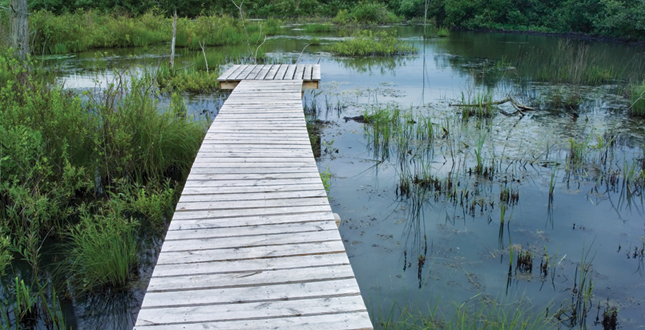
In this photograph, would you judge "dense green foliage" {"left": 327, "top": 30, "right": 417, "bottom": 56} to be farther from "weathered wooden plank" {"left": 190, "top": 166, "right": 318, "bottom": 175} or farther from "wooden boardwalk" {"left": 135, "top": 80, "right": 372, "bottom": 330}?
"weathered wooden plank" {"left": 190, "top": 166, "right": 318, "bottom": 175}

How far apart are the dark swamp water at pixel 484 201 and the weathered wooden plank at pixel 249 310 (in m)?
0.64

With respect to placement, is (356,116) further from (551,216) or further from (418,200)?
(551,216)

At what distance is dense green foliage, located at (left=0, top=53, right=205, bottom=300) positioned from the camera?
3.44m

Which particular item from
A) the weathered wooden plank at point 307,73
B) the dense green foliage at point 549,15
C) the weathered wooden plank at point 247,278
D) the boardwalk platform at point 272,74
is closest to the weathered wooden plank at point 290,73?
the boardwalk platform at point 272,74

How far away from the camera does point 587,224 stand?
438 centimetres

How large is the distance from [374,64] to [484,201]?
8.47 m

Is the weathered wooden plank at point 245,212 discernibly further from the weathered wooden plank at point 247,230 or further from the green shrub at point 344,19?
the green shrub at point 344,19

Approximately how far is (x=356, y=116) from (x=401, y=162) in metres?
2.11

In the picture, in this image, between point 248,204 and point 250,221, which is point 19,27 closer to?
point 248,204

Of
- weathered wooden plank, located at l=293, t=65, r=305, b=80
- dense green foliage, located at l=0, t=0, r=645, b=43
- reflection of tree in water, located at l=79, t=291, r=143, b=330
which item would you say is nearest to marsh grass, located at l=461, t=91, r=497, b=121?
weathered wooden plank, located at l=293, t=65, r=305, b=80

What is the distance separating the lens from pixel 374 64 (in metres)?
12.7

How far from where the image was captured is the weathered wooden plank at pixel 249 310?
2090 millimetres

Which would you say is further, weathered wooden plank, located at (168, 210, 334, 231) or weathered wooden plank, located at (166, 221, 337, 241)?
weathered wooden plank, located at (168, 210, 334, 231)

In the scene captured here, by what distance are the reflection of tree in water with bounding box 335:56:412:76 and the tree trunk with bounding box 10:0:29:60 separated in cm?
680
